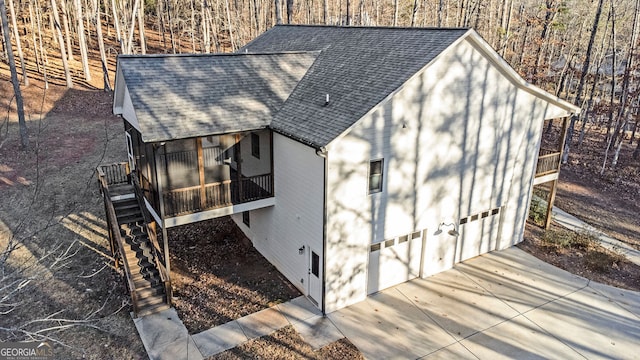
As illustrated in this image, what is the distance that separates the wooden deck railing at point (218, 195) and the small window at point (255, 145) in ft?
2.93

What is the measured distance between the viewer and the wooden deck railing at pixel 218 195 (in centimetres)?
1191

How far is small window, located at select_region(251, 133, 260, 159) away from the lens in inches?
540

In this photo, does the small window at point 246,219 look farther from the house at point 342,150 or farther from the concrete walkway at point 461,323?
the concrete walkway at point 461,323

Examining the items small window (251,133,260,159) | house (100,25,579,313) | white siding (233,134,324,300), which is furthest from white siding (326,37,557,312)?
small window (251,133,260,159)

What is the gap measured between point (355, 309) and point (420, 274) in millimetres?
2853

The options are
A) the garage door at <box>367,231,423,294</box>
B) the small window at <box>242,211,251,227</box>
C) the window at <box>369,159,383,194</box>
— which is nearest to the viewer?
the window at <box>369,159,383,194</box>

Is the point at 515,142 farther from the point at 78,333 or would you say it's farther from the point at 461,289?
the point at 78,333

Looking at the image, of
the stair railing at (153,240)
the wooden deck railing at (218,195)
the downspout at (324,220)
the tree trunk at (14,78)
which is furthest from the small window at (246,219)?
the tree trunk at (14,78)

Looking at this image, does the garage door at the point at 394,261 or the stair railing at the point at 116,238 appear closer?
the stair railing at the point at 116,238

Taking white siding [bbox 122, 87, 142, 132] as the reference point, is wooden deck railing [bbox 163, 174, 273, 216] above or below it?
below

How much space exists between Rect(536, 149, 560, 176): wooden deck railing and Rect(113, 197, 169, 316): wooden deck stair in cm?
1426

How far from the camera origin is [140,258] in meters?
13.1

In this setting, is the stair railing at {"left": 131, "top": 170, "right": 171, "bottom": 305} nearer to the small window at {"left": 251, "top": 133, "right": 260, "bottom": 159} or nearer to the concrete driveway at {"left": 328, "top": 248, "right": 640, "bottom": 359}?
the small window at {"left": 251, "top": 133, "right": 260, "bottom": 159}

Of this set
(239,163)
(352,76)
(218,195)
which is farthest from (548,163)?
(218,195)
